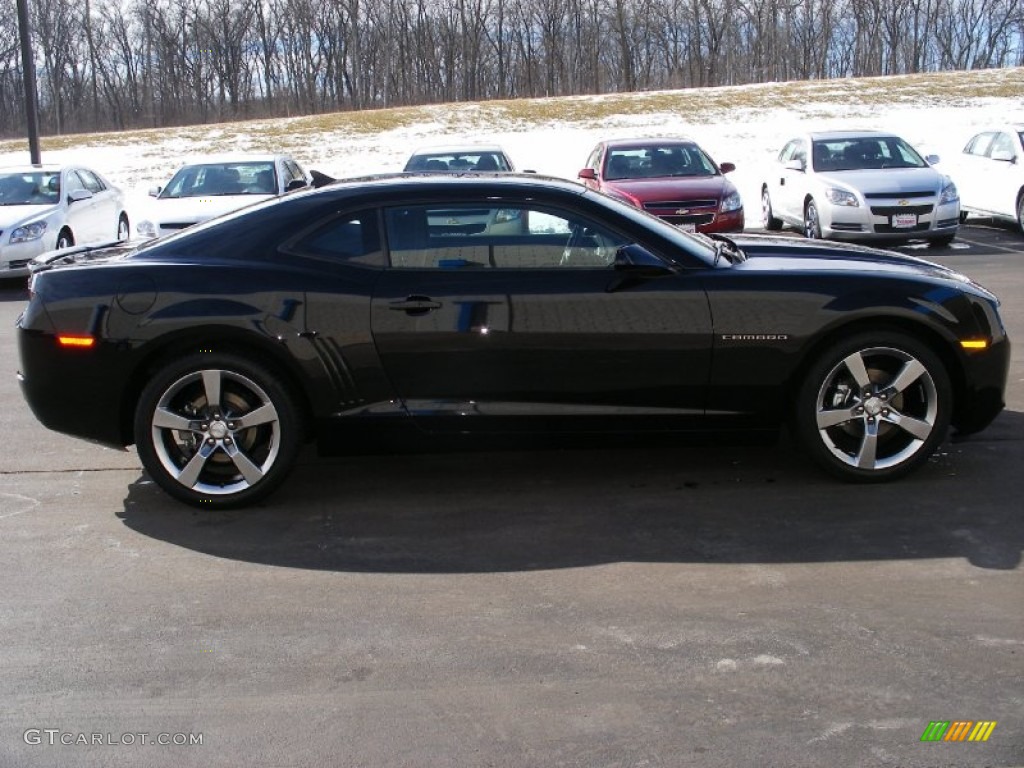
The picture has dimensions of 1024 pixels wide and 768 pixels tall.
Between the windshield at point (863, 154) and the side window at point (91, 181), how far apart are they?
10154 millimetres

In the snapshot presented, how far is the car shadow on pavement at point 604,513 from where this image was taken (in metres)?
4.88

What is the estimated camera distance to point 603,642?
13.2 feet

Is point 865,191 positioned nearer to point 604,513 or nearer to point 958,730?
point 604,513

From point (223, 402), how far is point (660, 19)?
233 feet

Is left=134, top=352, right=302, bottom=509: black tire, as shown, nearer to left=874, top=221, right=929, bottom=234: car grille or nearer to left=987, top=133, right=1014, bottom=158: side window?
left=874, top=221, right=929, bottom=234: car grille

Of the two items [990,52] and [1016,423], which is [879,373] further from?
[990,52]

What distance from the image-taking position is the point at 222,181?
16094mm

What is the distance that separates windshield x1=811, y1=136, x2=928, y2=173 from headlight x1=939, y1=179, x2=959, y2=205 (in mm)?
746

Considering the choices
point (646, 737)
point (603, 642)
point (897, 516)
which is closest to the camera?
point (646, 737)

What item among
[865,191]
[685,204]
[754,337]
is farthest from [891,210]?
[754,337]

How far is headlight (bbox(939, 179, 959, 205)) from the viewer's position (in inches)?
597

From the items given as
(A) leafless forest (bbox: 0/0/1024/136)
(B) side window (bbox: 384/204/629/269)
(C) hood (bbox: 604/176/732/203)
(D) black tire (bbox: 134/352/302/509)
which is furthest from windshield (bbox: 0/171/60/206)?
(A) leafless forest (bbox: 0/0/1024/136)

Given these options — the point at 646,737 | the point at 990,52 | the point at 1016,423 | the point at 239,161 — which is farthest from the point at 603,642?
the point at 990,52

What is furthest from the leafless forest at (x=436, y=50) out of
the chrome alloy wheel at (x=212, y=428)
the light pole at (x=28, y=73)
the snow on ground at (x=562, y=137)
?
the chrome alloy wheel at (x=212, y=428)
